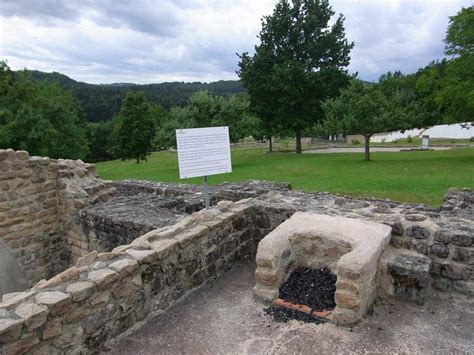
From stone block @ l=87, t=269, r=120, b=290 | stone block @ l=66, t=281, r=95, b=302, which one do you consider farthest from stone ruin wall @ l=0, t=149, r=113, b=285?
stone block @ l=66, t=281, r=95, b=302

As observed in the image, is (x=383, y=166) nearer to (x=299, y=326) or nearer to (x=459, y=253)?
(x=459, y=253)

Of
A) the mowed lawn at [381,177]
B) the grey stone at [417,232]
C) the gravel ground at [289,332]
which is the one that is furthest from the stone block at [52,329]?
the mowed lawn at [381,177]

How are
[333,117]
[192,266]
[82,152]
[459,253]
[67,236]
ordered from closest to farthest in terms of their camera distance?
[459,253], [192,266], [67,236], [333,117], [82,152]

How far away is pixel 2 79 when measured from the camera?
2780 centimetres

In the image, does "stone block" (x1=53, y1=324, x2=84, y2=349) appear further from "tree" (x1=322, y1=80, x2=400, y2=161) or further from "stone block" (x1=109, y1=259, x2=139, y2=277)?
"tree" (x1=322, y1=80, x2=400, y2=161)

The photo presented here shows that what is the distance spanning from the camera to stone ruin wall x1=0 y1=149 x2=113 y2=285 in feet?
21.9

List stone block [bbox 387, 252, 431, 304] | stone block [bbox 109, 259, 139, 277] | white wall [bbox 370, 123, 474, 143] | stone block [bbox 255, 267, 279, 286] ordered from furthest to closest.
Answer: white wall [bbox 370, 123, 474, 143] → stone block [bbox 255, 267, 279, 286] → stone block [bbox 387, 252, 431, 304] → stone block [bbox 109, 259, 139, 277]

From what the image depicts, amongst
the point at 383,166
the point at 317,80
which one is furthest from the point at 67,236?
the point at 317,80

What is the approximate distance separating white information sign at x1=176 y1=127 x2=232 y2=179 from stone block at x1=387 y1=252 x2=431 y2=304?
9.07 ft

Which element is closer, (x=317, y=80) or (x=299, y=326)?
(x=299, y=326)

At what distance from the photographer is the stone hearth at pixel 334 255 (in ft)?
10.9

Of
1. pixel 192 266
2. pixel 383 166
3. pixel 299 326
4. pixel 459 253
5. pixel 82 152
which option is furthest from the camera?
pixel 82 152

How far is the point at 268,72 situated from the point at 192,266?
23871 millimetres

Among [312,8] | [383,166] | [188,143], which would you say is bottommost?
[383,166]
